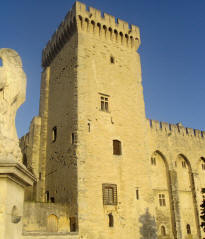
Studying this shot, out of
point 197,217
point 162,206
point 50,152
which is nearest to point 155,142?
point 162,206

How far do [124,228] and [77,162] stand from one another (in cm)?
442

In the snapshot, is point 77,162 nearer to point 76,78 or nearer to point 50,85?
point 76,78

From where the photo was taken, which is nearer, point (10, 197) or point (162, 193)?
point (10, 197)

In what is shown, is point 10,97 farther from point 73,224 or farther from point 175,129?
point 175,129

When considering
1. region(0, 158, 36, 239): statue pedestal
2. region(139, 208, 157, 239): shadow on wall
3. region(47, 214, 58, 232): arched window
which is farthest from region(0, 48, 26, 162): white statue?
region(139, 208, 157, 239): shadow on wall

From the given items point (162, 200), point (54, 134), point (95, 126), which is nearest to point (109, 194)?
point (95, 126)

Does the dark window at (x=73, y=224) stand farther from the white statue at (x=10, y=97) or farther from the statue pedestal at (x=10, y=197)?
the white statue at (x=10, y=97)

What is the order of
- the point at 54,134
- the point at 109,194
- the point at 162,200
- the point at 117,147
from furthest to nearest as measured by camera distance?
the point at 162,200, the point at 54,134, the point at 117,147, the point at 109,194

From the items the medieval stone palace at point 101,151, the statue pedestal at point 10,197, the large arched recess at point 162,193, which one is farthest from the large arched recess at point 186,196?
the statue pedestal at point 10,197

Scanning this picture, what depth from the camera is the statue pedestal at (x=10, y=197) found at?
372cm

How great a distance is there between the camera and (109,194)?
54.2ft

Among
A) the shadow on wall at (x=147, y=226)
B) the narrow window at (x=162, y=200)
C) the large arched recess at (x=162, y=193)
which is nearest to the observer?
the shadow on wall at (x=147, y=226)

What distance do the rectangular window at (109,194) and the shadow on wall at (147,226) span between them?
2.06 metres

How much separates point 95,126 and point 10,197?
540 inches
